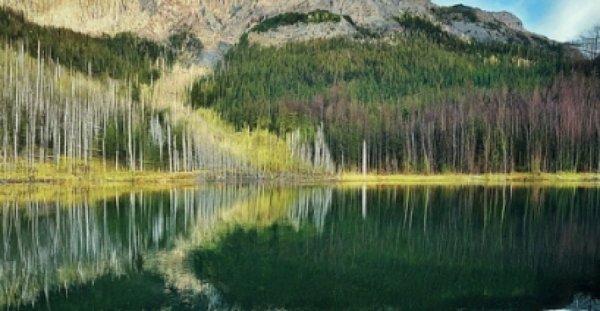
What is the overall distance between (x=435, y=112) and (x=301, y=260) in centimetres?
10427

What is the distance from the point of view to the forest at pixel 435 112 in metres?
111

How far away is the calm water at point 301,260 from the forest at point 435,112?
216 ft

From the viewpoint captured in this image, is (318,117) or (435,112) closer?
(435,112)

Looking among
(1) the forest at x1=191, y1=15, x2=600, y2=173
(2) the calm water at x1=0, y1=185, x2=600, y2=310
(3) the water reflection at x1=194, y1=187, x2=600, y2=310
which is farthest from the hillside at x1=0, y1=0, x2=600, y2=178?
(3) the water reflection at x1=194, y1=187, x2=600, y2=310

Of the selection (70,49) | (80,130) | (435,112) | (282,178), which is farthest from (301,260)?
(70,49)

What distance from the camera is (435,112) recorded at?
126812mm

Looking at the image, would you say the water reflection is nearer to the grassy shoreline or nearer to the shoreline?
the shoreline

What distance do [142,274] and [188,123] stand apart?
4947 inches

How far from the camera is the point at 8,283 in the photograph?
76.2 ft

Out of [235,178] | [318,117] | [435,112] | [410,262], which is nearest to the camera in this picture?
[410,262]

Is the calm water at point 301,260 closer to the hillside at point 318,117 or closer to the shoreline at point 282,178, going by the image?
the shoreline at point 282,178

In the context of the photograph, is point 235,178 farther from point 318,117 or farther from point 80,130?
point 318,117

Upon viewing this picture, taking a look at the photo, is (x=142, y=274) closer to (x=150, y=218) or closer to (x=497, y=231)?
(x=150, y=218)

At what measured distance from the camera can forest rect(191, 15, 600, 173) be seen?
364 feet
